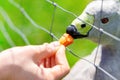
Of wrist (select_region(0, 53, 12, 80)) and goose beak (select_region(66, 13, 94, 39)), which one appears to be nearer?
wrist (select_region(0, 53, 12, 80))

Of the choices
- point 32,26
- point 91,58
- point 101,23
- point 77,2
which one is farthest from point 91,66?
point 32,26

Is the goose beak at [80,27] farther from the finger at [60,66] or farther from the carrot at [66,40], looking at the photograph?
the finger at [60,66]

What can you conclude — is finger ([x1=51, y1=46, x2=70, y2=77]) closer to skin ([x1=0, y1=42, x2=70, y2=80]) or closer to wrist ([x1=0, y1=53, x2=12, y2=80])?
skin ([x1=0, y1=42, x2=70, y2=80])

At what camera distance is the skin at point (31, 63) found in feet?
3.40

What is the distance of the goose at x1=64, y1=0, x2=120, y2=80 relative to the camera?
1.31m

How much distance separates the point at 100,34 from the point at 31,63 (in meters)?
0.33

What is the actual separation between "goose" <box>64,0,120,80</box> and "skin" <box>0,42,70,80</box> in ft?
0.57

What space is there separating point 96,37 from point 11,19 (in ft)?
2.71

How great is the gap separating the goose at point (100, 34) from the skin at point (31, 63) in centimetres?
17

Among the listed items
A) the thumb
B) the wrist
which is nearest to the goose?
the thumb

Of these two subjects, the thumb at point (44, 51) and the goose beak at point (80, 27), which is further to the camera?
the goose beak at point (80, 27)

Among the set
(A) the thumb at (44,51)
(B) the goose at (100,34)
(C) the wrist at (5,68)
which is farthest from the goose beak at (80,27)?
(C) the wrist at (5,68)

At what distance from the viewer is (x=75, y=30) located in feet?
4.24

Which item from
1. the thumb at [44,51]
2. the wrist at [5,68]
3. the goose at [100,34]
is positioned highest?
the wrist at [5,68]
